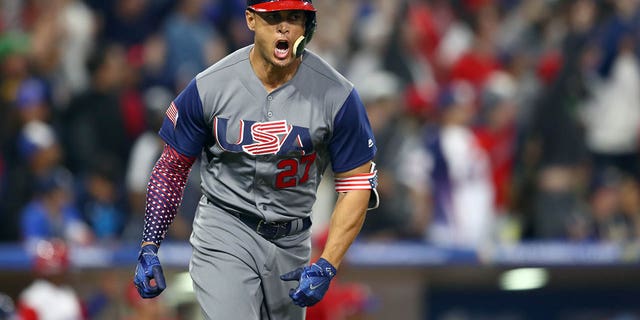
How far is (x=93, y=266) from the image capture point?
8977 millimetres

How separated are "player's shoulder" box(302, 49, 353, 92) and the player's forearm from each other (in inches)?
16.0

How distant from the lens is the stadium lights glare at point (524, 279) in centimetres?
947

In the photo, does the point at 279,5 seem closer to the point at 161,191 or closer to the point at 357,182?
the point at 357,182

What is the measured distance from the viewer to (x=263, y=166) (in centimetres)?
502

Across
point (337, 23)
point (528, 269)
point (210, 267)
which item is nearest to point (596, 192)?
point (528, 269)

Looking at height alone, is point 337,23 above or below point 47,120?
above

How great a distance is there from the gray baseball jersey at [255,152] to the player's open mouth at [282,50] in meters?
0.19

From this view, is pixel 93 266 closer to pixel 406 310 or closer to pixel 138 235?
pixel 138 235

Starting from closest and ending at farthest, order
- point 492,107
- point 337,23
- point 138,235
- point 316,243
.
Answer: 1. point 316,243
2. point 138,235
3. point 492,107
4. point 337,23

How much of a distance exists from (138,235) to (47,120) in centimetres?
119

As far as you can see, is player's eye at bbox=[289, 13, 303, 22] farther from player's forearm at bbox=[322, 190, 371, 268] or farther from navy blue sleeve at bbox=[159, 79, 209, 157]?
player's forearm at bbox=[322, 190, 371, 268]

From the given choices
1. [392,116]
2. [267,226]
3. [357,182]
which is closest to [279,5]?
[357,182]

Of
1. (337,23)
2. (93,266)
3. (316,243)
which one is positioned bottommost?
(93,266)

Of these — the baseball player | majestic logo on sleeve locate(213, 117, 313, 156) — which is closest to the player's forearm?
the baseball player
